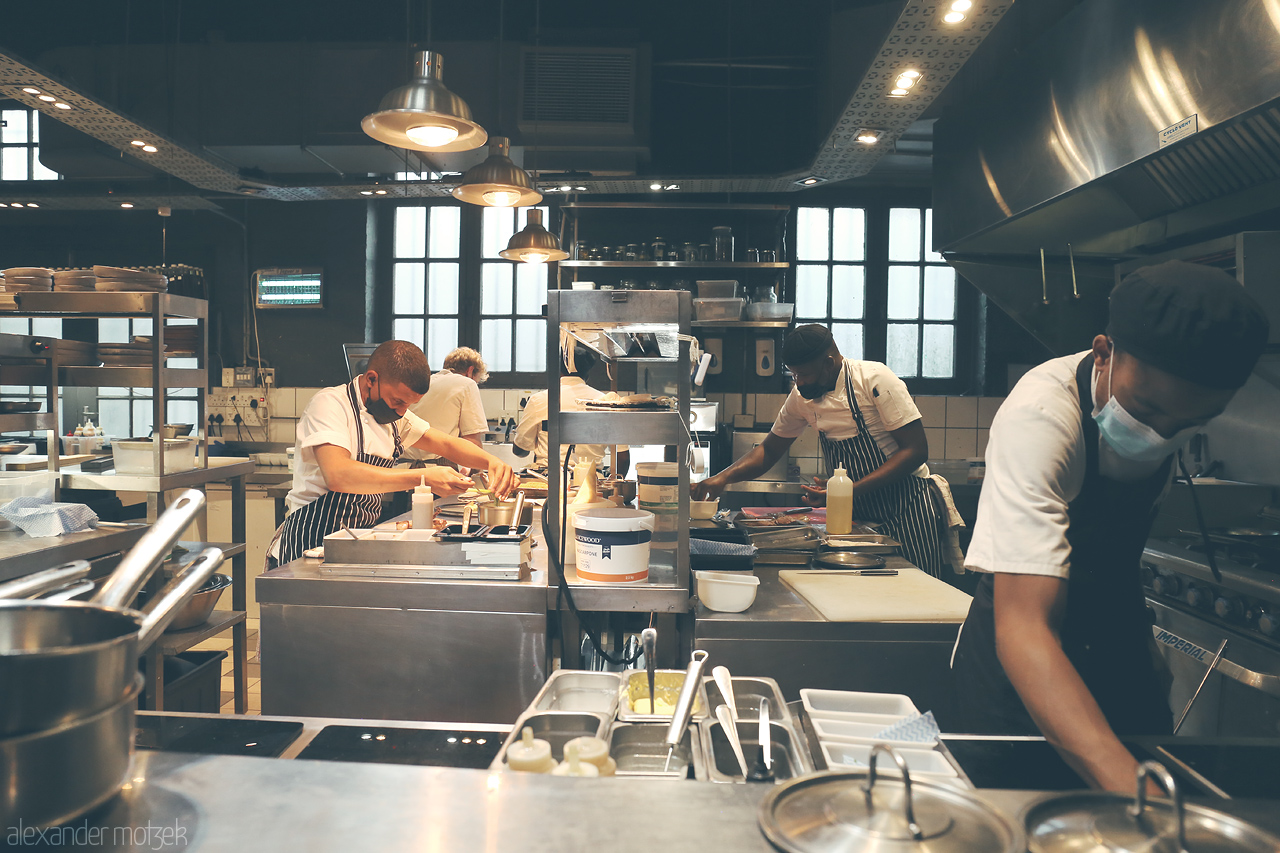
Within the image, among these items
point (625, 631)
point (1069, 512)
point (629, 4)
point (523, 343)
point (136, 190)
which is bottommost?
point (625, 631)

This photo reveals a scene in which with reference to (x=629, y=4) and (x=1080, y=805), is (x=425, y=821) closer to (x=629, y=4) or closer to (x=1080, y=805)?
(x=1080, y=805)

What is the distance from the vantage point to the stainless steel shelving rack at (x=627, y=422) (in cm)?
195

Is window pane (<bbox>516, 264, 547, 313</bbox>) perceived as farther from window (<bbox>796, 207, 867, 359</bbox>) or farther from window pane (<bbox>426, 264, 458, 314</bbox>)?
window (<bbox>796, 207, 867, 359</bbox>)

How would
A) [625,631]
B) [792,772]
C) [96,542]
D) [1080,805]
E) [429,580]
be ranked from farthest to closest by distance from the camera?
[96,542] < [625,631] < [429,580] < [792,772] < [1080,805]

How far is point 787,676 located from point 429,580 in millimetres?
995

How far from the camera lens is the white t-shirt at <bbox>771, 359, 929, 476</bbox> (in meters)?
3.42

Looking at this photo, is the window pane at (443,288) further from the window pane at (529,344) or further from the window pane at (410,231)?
the window pane at (529,344)

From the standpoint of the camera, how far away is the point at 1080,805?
2.39 ft

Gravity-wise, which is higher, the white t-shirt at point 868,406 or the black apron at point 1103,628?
the white t-shirt at point 868,406

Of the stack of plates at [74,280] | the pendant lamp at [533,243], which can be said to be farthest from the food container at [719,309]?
the stack of plates at [74,280]

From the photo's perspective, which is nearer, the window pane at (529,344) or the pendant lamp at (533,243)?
the pendant lamp at (533,243)

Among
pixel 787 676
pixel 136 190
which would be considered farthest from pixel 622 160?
pixel 787 676

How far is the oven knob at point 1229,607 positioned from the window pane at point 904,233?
4.20 metres

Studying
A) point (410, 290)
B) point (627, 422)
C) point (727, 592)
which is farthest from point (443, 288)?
point (727, 592)
